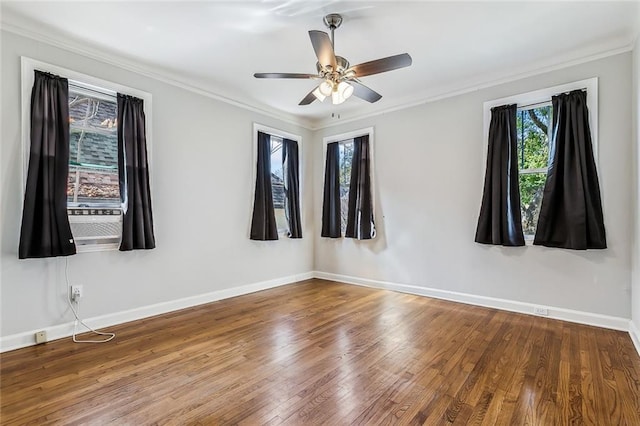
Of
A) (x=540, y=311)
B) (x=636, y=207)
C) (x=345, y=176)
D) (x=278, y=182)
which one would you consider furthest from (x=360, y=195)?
(x=636, y=207)

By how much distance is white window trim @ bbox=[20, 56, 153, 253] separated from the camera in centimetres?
272

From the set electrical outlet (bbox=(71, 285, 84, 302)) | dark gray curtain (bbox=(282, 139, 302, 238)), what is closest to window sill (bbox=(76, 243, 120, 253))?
electrical outlet (bbox=(71, 285, 84, 302))

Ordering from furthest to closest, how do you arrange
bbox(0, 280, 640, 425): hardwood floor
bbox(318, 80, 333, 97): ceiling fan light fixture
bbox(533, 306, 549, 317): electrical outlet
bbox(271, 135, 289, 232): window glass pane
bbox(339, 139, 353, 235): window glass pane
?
bbox(339, 139, 353, 235): window glass pane, bbox(271, 135, 289, 232): window glass pane, bbox(533, 306, 549, 317): electrical outlet, bbox(318, 80, 333, 97): ceiling fan light fixture, bbox(0, 280, 640, 425): hardwood floor

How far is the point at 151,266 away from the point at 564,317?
454 cm

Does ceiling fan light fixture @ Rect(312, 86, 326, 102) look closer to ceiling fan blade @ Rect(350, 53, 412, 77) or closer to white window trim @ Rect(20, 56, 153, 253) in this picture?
ceiling fan blade @ Rect(350, 53, 412, 77)

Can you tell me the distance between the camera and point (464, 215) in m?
4.02

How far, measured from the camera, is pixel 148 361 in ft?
7.98

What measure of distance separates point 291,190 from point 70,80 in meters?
3.07

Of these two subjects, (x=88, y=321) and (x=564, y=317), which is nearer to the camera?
(x=88, y=321)

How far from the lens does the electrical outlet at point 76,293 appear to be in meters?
2.97

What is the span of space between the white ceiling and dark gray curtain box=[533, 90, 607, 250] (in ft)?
2.11

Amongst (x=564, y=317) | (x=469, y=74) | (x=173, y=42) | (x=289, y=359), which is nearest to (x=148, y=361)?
(x=289, y=359)

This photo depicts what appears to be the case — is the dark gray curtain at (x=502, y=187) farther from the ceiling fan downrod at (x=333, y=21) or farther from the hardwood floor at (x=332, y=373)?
the ceiling fan downrod at (x=333, y=21)

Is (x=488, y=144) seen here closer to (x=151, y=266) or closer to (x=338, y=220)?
(x=338, y=220)
